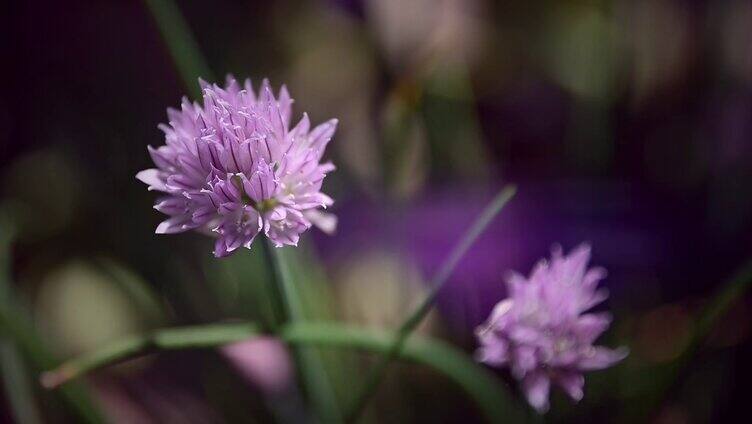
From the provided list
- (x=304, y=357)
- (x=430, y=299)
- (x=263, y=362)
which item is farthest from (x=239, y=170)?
(x=263, y=362)

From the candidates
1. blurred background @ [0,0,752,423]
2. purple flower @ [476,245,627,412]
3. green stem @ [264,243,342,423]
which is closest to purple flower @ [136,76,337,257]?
green stem @ [264,243,342,423]

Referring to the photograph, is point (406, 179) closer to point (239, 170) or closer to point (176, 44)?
point (176, 44)

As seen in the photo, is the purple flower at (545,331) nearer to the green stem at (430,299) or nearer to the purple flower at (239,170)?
the green stem at (430,299)

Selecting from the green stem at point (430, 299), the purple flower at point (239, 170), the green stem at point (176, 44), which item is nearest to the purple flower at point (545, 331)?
the green stem at point (430, 299)

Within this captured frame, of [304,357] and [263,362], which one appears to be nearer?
[304,357]

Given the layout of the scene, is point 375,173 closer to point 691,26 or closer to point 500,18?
point 500,18

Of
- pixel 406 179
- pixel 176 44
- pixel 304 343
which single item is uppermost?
pixel 406 179

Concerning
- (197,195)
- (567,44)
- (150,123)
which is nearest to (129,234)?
→ (150,123)
